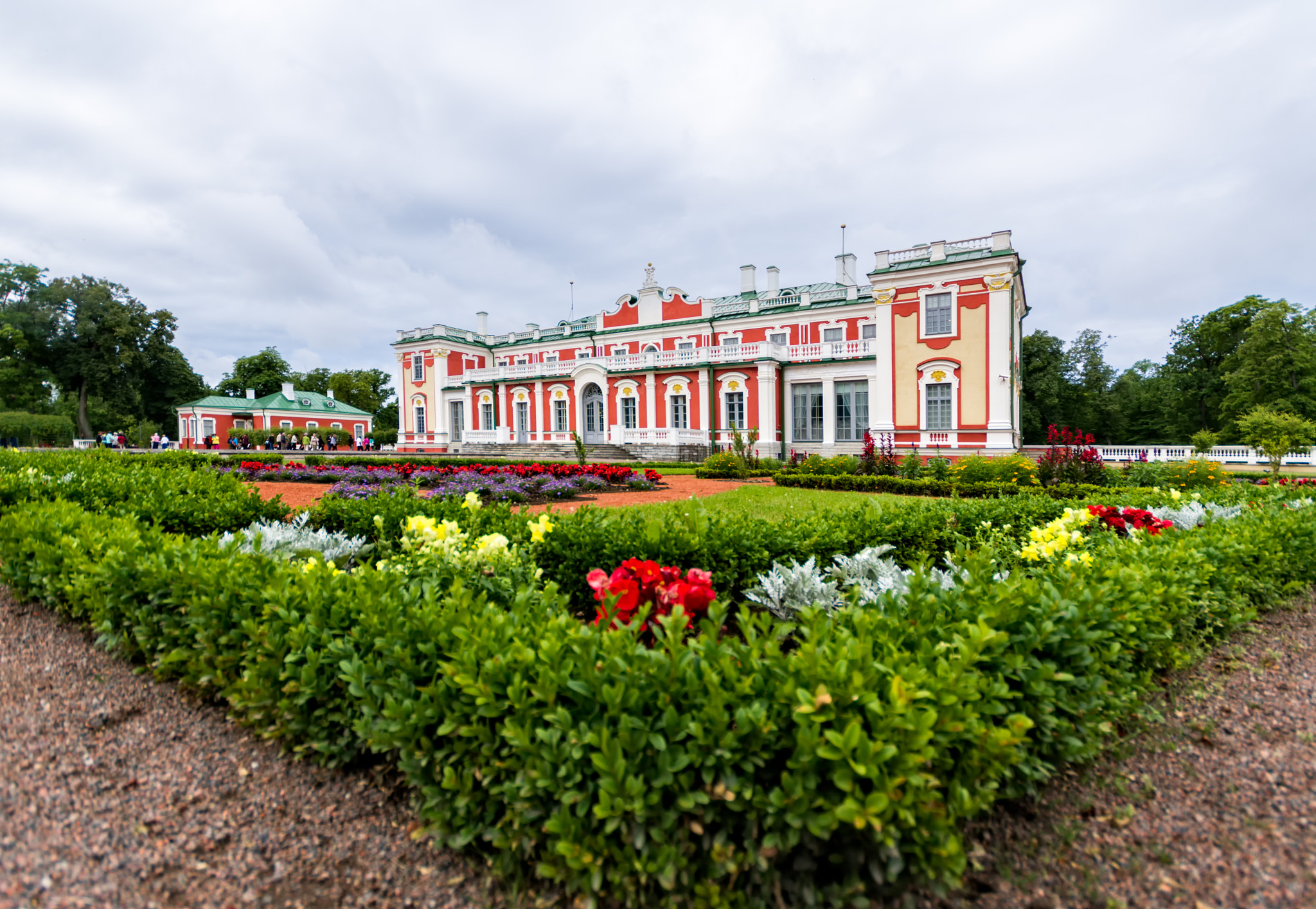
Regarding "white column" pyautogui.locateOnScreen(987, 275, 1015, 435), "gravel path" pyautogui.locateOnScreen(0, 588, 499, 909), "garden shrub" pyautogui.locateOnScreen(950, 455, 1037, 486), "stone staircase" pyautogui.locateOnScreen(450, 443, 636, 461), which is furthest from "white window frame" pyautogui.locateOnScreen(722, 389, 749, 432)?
"gravel path" pyautogui.locateOnScreen(0, 588, 499, 909)

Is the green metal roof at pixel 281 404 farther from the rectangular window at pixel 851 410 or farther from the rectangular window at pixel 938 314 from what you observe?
the rectangular window at pixel 938 314

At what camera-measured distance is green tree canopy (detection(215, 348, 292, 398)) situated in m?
56.1

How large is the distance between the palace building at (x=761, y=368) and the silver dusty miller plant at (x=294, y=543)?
20.5 m

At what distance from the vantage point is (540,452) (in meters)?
28.9

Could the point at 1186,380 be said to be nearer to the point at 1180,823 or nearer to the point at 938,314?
the point at 938,314

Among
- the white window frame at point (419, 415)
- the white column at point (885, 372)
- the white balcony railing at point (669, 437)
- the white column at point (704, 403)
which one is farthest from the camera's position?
the white window frame at point (419, 415)

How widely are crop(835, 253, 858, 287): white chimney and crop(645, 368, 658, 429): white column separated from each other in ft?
35.6

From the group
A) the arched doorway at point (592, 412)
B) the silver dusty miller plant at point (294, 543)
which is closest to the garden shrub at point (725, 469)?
the silver dusty miller plant at point (294, 543)

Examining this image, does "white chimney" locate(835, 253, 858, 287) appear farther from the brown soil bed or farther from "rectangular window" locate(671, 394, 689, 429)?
the brown soil bed

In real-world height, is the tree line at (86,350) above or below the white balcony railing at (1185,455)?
above

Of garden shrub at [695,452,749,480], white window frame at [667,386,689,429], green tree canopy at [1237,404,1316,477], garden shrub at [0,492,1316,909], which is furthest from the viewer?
white window frame at [667,386,689,429]

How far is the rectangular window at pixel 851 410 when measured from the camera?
2412 centimetres

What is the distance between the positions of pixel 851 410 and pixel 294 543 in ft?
75.0

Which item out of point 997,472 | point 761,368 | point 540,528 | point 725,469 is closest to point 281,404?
point 761,368
